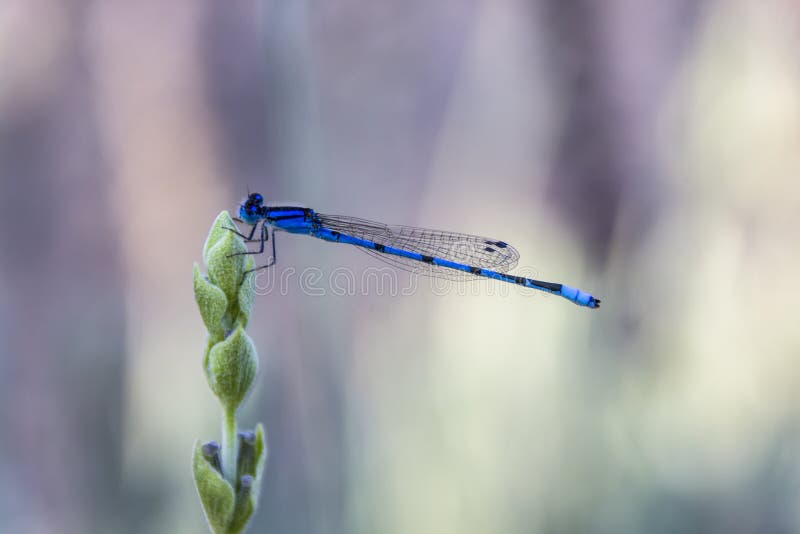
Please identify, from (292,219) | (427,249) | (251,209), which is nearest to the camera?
(251,209)

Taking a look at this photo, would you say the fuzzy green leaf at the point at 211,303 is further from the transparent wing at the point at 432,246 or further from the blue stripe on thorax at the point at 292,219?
the transparent wing at the point at 432,246

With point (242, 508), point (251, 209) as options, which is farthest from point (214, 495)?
point (251, 209)

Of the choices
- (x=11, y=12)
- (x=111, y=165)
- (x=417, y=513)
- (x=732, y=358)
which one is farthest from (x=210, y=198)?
(x=732, y=358)

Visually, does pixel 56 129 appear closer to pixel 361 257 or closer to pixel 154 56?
pixel 154 56

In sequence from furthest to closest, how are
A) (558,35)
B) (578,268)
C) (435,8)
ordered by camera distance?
(435,8) → (558,35) → (578,268)

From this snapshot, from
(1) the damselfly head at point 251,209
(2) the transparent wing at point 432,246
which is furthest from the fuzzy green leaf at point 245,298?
(2) the transparent wing at point 432,246

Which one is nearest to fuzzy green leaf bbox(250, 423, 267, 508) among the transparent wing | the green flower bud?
the green flower bud

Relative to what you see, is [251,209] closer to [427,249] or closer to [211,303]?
[427,249]
